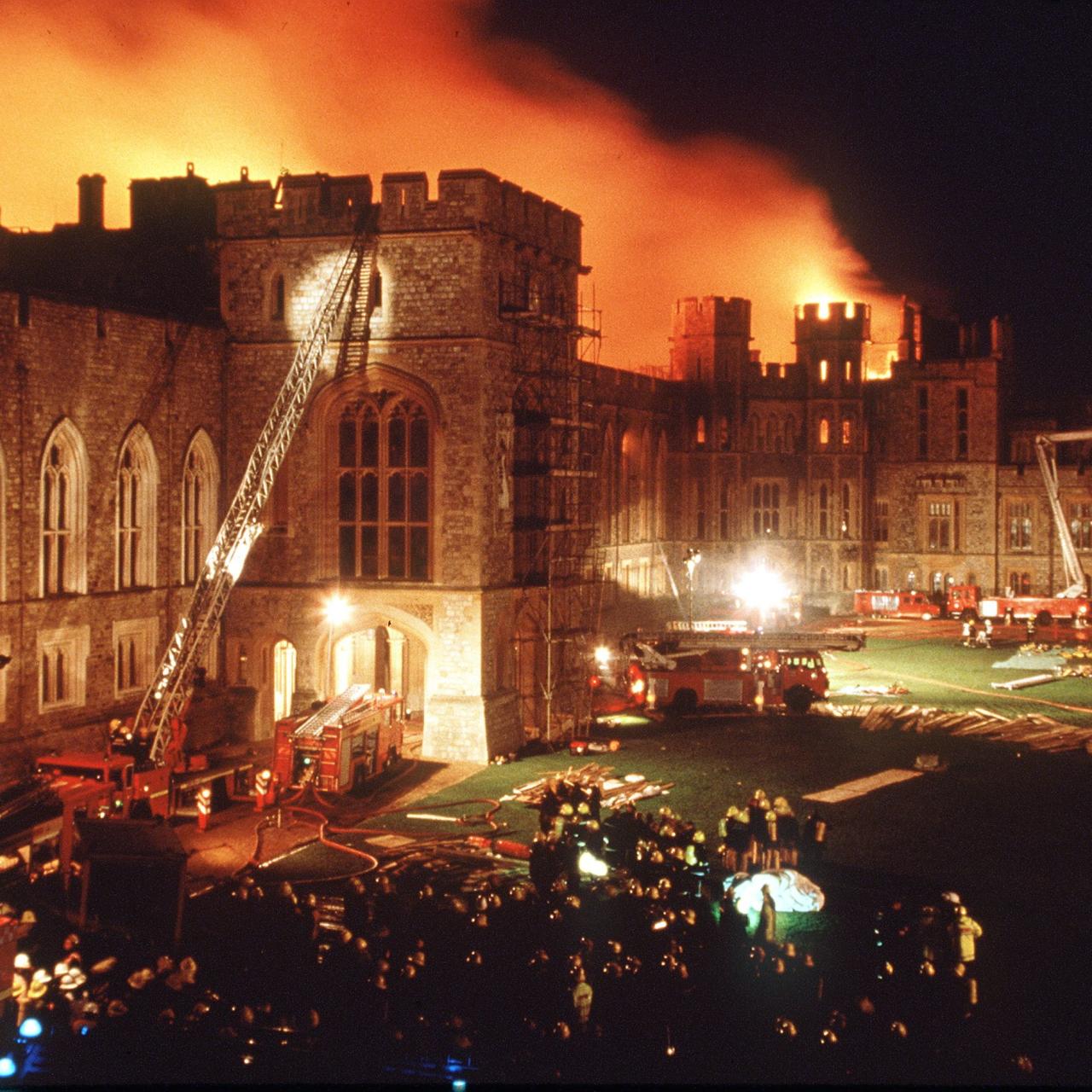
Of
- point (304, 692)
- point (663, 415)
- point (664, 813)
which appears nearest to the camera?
point (664, 813)

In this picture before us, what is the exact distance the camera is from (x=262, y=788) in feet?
85.2

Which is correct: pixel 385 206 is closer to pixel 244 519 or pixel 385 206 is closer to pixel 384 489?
pixel 384 489

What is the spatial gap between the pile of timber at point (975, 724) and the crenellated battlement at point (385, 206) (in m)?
14.4

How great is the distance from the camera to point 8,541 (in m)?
25.7

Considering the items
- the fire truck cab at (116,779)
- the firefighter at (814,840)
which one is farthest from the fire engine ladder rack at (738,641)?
the firefighter at (814,840)

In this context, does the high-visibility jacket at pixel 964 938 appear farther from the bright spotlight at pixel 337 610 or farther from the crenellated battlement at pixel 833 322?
the crenellated battlement at pixel 833 322

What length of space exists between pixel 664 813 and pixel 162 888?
7.06 m

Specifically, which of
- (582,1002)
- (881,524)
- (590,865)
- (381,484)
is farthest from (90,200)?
(881,524)

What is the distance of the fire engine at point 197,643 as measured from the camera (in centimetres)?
2309

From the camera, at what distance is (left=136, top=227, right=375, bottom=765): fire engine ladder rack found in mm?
27484

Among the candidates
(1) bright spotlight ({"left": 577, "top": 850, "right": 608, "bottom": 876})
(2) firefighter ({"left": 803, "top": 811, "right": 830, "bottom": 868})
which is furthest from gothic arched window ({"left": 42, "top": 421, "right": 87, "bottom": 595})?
(2) firefighter ({"left": 803, "top": 811, "right": 830, "bottom": 868})

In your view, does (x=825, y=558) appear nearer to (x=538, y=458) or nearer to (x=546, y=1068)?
(x=538, y=458)

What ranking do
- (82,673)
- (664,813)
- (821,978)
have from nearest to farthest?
1. (821,978)
2. (664,813)
3. (82,673)

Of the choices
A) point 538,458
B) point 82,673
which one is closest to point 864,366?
point 538,458
